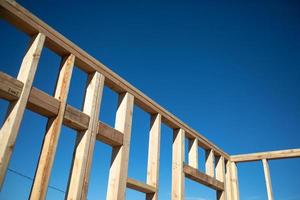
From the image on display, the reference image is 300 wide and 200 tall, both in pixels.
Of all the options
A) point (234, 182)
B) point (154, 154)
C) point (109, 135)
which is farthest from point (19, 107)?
point (234, 182)

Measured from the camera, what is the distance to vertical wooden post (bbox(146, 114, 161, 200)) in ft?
11.4

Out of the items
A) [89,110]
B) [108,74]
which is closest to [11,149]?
[89,110]

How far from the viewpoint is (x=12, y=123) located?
2.11 meters

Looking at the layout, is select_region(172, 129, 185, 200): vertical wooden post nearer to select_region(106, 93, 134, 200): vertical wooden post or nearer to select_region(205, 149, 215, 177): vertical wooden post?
select_region(205, 149, 215, 177): vertical wooden post

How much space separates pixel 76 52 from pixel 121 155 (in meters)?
1.14

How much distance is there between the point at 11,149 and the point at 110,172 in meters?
1.19

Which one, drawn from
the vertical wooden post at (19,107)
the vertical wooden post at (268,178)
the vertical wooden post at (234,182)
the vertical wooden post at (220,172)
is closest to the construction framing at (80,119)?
the vertical wooden post at (19,107)

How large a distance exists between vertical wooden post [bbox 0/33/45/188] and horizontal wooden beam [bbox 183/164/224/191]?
249 cm

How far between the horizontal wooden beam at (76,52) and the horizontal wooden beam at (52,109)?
0.51 metres

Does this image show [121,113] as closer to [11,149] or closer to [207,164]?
[11,149]

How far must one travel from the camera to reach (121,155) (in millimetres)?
3084

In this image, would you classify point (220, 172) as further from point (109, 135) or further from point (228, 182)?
point (109, 135)

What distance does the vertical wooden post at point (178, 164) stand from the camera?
3.84 meters

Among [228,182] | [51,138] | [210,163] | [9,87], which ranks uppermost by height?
[210,163]
